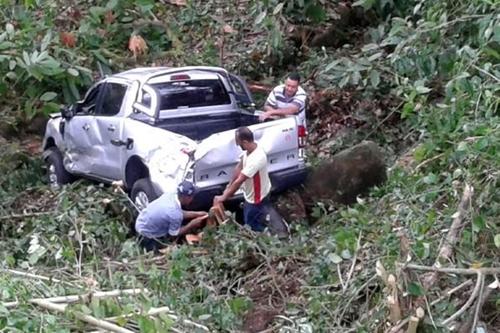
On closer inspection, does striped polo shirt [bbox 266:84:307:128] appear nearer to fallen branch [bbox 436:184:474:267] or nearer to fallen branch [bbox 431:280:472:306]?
fallen branch [bbox 436:184:474:267]

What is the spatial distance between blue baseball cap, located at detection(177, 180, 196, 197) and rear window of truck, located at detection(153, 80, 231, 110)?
1.35 m

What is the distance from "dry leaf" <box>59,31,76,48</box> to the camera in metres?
13.5

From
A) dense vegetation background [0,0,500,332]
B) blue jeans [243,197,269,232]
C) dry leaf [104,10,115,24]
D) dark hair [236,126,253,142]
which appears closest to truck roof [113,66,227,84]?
dense vegetation background [0,0,500,332]

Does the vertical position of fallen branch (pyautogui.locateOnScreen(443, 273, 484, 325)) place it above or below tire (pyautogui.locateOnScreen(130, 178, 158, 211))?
above

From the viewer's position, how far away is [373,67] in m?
11.8

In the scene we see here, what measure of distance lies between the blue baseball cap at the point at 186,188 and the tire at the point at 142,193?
1.36 ft

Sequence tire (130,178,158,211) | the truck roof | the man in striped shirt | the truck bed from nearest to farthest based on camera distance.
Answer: tire (130,178,158,211), the truck bed, the truck roof, the man in striped shirt

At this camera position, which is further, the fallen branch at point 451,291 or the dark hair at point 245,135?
the dark hair at point 245,135

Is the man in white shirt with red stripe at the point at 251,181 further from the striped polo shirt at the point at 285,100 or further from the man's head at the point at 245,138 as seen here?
the striped polo shirt at the point at 285,100

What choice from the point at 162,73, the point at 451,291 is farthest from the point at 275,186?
the point at 451,291

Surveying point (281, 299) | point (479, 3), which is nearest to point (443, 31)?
point (479, 3)

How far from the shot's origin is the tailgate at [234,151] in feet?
34.7

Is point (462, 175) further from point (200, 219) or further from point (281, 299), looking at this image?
point (200, 219)

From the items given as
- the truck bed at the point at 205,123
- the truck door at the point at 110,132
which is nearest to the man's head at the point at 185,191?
the truck bed at the point at 205,123
